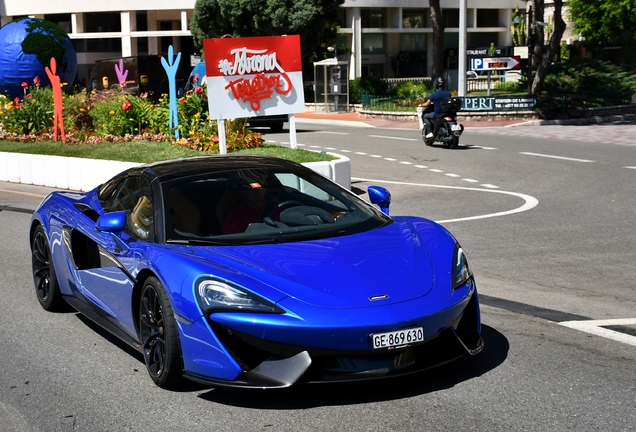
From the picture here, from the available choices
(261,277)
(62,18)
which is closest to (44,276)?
(261,277)

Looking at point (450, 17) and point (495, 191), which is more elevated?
point (450, 17)

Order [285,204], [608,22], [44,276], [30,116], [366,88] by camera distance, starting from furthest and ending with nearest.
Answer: [608,22] < [366,88] < [30,116] < [44,276] < [285,204]

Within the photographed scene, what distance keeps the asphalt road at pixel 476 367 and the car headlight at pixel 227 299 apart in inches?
22.8

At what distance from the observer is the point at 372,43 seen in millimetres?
66562

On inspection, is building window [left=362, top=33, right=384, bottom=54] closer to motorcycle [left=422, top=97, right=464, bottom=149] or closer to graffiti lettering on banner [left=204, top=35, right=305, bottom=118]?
motorcycle [left=422, top=97, right=464, bottom=149]

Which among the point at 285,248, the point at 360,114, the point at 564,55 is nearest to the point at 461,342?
the point at 285,248

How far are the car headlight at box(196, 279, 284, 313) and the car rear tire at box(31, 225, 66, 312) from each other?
2726 millimetres

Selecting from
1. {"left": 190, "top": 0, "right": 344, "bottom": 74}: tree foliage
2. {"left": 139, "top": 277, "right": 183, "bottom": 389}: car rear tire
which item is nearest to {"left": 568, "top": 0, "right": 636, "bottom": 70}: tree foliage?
{"left": 190, "top": 0, "right": 344, "bottom": 74}: tree foliage

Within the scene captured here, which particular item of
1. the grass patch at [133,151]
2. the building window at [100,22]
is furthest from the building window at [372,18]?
the grass patch at [133,151]

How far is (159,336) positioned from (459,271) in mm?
1846

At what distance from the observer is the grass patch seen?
1591 cm

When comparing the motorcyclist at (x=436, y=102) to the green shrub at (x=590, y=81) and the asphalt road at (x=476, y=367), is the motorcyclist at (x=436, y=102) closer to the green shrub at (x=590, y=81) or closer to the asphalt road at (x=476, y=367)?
the asphalt road at (x=476, y=367)

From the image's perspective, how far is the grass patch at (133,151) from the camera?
15.9 m

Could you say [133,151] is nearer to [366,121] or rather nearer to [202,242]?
[202,242]
